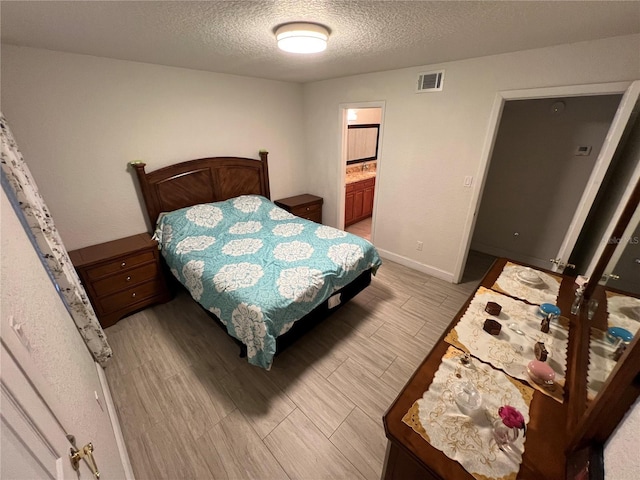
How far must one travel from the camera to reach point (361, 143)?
4992 millimetres

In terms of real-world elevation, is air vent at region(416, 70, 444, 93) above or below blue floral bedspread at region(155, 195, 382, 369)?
above

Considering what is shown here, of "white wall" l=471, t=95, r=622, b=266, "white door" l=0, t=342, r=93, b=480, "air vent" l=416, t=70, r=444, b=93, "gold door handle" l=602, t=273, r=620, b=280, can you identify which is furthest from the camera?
"white wall" l=471, t=95, r=622, b=266

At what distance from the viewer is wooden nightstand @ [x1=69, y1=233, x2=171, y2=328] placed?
86.6 inches

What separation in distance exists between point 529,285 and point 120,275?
325 centimetres

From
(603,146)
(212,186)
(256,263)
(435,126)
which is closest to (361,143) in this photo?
(435,126)

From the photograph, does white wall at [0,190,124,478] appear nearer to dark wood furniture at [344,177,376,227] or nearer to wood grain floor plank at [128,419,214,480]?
wood grain floor plank at [128,419,214,480]

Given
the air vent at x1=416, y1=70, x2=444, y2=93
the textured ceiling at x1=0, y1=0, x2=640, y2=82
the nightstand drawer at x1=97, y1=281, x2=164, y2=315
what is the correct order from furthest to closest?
the air vent at x1=416, y1=70, x2=444, y2=93 → the nightstand drawer at x1=97, y1=281, x2=164, y2=315 → the textured ceiling at x1=0, y1=0, x2=640, y2=82

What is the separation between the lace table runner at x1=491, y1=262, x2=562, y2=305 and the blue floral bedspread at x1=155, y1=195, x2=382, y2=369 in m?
1.09

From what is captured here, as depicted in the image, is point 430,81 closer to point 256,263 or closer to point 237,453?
point 256,263

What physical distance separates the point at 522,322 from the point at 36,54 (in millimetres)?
3760

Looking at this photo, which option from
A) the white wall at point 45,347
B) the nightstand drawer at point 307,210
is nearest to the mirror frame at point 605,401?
the white wall at point 45,347

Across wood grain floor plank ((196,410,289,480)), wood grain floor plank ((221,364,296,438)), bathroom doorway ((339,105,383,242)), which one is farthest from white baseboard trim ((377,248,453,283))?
wood grain floor plank ((196,410,289,480))

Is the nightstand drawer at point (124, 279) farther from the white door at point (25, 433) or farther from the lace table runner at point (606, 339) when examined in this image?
the lace table runner at point (606, 339)

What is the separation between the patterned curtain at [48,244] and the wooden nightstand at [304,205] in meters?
2.44
